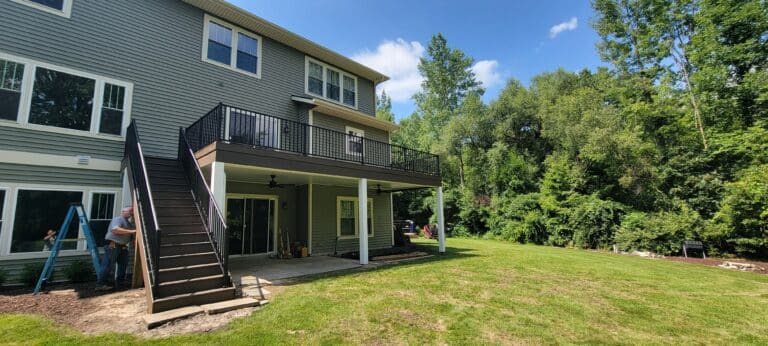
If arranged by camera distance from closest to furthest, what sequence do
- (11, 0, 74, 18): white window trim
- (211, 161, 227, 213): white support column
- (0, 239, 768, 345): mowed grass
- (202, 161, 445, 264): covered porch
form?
(0, 239, 768, 345): mowed grass, (211, 161, 227, 213): white support column, (11, 0, 74, 18): white window trim, (202, 161, 445, 264): covered porch

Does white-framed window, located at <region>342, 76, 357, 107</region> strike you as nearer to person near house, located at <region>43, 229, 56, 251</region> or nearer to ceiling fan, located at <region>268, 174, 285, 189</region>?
ceiling fan, located at <region>268, 174, 285, 189</region>

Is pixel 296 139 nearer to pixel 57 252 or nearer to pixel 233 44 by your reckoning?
pixel 233 44

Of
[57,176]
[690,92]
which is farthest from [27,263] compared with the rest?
[690,92]

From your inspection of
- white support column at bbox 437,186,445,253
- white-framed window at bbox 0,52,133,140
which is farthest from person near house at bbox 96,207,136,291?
white support column at bbox 437,186,445,253

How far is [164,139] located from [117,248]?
3.47 m

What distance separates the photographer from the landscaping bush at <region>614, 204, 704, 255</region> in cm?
1306

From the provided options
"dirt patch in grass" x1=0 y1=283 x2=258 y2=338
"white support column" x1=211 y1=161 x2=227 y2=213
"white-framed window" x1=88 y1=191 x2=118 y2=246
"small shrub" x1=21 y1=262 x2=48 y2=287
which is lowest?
"dirt patch in grass" x1=0 y1=283 x2=258 y2=338

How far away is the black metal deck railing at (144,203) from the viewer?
195 inches

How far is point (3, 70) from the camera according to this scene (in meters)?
6.88

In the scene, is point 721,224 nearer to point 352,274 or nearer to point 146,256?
point 352,274

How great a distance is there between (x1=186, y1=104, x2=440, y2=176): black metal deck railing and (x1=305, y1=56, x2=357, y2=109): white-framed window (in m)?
2.03

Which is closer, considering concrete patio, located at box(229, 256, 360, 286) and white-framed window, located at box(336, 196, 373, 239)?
concrete patio, located at box(229, 256, 360, 286)

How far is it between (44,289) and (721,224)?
20.5m

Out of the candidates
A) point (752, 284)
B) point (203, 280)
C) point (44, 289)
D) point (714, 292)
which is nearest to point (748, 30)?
point (752, 284)
